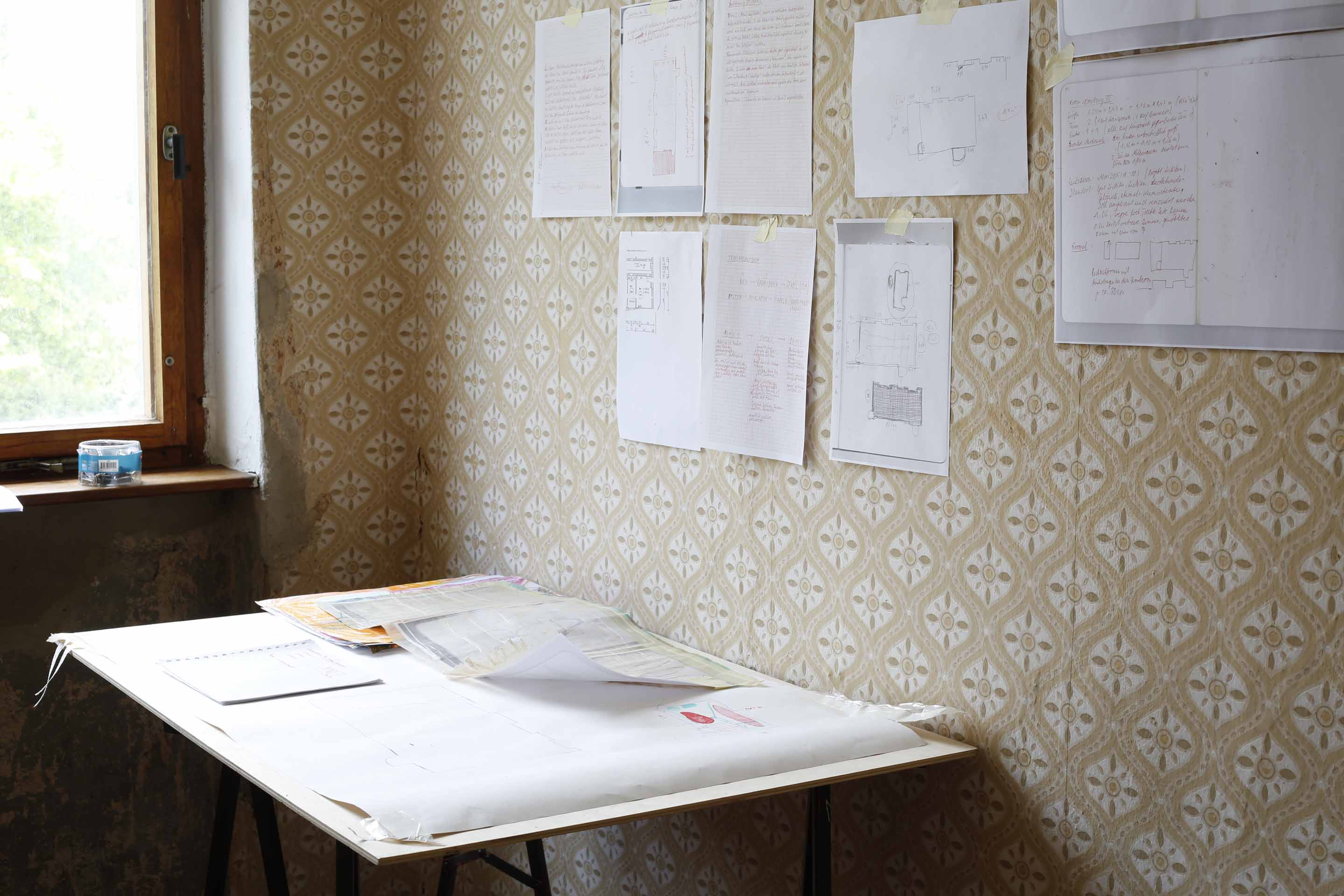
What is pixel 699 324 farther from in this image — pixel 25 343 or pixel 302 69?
pixel 25 343

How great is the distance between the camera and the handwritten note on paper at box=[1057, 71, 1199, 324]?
142cm

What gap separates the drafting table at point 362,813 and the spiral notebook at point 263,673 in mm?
33

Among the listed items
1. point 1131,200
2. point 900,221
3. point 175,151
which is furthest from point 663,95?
point 175,151

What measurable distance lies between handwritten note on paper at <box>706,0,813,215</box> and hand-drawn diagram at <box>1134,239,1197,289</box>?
56cm

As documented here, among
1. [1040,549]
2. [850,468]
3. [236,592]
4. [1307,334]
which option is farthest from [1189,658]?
[236,592]

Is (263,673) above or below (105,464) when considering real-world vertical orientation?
below

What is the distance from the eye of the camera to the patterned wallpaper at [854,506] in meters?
1.40

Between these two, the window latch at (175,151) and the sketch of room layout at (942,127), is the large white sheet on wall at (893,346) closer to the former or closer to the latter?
the sketch of room layout at (942,127)

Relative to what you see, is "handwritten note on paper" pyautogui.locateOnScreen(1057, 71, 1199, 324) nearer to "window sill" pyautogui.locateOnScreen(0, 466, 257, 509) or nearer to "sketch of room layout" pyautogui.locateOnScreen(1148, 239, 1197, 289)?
"sketch of room layout" pyautogui.locateOnScreen(1148, 239, 1197, 289)

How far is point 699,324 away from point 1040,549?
72 centimetres

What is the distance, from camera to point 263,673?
6.29 ft

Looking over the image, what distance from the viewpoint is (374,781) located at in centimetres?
147

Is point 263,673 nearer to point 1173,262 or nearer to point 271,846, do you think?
point 271,846

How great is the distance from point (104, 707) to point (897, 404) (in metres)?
1.77
